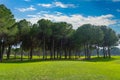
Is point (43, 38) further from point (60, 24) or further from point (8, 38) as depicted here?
point (8, 38)

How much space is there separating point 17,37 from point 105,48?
52820mm

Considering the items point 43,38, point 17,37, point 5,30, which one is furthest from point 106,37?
point 5,30

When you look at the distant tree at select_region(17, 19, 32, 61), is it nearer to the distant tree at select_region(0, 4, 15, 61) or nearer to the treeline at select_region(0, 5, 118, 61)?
the treeline at select_region(0, 5, 118, 61)

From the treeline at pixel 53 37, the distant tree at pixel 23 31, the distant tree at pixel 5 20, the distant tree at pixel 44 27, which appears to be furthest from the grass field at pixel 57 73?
the distant tree at pixel 44 27

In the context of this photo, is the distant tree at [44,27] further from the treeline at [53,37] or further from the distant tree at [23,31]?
the distant tree at [23,31]

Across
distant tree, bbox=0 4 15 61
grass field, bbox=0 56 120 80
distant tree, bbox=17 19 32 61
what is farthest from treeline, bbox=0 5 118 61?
grass field, bbox=0 56 120 80

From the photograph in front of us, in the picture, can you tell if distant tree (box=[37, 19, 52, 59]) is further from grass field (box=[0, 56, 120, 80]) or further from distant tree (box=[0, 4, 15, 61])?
grass field (box=[0, 56, 120, 80])

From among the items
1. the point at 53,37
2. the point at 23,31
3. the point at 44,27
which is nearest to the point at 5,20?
the point at 23,31

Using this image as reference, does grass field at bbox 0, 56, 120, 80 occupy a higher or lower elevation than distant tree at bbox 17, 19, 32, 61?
lower

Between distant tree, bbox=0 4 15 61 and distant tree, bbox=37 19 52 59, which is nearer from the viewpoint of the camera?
distant tree, bbox=0 4 15 61

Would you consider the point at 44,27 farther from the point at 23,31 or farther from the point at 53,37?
the point at 23,31

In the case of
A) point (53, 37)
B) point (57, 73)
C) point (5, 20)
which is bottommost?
point (57, 73)

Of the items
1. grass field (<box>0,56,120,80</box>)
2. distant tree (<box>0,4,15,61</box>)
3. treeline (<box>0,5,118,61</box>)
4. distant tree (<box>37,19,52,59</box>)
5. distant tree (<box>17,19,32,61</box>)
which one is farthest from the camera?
distant tree (<box>37,19,52,59</box>)

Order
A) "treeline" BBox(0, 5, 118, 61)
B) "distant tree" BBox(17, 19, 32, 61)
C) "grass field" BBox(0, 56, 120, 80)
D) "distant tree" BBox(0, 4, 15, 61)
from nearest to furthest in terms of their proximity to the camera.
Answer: "grass field" BBox(0, 56, 120, 80)
"distant tree" BBox(0, 4, 15, 61)
"distant tree" BBox(17, 19, 32, 61)
"treeline" BBox(0, 5, 118, 61)
